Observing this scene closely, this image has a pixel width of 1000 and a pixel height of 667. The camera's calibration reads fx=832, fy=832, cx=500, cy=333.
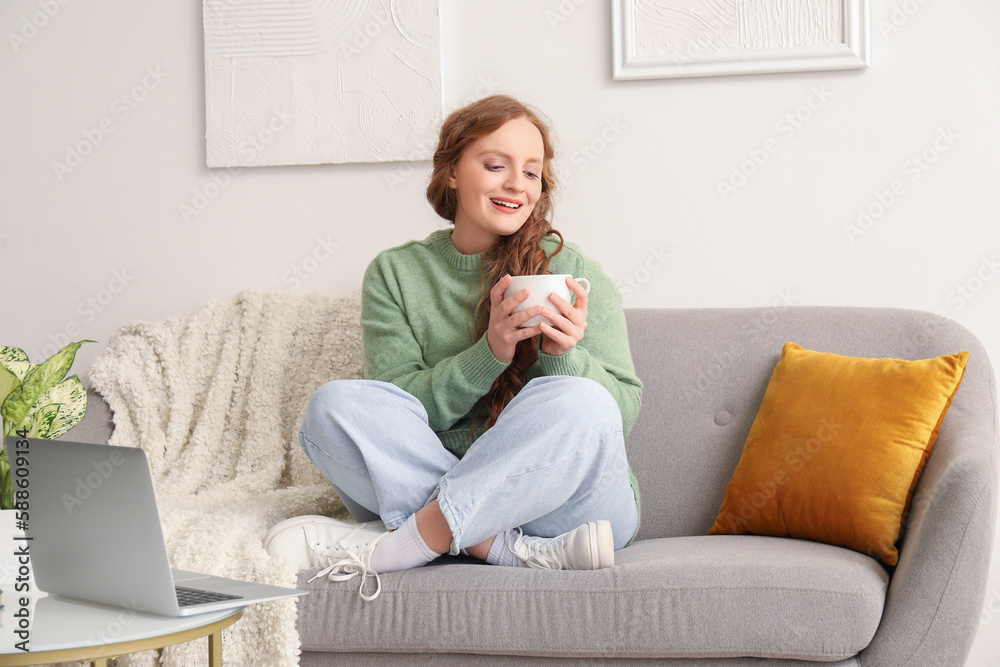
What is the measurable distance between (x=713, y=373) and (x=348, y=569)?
0.87 m

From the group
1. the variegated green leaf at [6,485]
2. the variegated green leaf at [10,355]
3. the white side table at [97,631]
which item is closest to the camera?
the white side table at [97,631]

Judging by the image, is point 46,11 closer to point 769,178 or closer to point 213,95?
point 213,95

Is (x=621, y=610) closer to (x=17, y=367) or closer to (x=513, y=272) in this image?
(x=513, y=272)

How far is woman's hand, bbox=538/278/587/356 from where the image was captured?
1326 millimetres

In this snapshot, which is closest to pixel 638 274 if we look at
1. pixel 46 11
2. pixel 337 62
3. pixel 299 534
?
pixel 337 62

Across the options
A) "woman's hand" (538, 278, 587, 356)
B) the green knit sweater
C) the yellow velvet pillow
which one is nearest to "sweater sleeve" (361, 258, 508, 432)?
the green knit sweater

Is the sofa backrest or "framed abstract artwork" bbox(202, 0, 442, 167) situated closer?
the sofa backrest

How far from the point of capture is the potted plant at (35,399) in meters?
1.00

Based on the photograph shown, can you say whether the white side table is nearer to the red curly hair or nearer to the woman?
the woman

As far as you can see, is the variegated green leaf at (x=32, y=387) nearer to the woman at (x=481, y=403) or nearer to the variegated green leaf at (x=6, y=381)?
the variegated green leaf at (x=6, y=381)

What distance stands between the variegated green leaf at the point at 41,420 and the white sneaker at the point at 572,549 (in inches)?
26.2

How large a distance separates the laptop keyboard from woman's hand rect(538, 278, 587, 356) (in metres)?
0.66

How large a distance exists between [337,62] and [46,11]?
34.5 inches

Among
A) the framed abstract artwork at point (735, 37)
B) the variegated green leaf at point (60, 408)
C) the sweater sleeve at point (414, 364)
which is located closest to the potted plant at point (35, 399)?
the variegated green leaf at point (60, 408)
